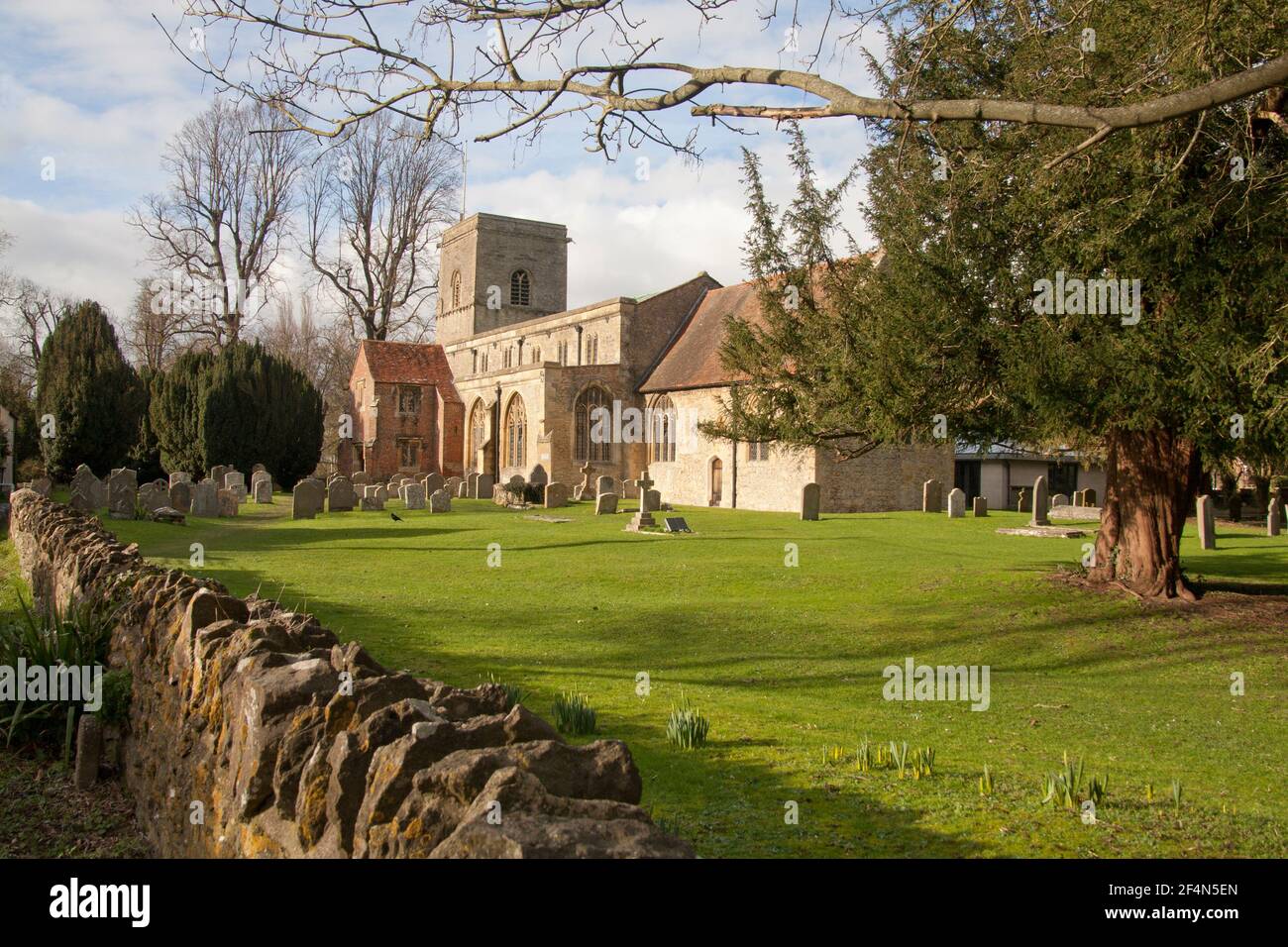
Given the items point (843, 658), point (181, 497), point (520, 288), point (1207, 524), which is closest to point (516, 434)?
point (520, 288)

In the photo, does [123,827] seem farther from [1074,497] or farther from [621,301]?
[621,301]

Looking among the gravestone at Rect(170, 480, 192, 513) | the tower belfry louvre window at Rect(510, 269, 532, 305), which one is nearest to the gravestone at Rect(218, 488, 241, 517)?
the gravestone at Rect(170, 480, 192, 513)

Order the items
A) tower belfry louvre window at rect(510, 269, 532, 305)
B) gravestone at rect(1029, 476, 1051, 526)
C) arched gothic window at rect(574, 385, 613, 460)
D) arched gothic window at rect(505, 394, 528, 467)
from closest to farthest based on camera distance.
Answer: gravestone at rect(1029, 476, 1051, 526), arched gothic window at rect(574, 385, 613, 460), arched gothic window at rect(505, 394, 528, 467), tower belfry louvre window at rect(510, 269, 532, 305)

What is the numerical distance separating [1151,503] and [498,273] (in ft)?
165

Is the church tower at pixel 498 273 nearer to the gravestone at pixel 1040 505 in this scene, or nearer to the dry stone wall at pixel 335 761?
the gravestone at pixel 1040 505

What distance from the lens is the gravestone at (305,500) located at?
25438 mm

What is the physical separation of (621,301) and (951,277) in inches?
1233

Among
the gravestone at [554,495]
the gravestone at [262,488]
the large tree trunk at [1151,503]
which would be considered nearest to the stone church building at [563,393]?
the gravestone at [554,495]

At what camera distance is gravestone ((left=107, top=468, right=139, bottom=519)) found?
2247 centimetres

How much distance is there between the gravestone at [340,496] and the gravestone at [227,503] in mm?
2586

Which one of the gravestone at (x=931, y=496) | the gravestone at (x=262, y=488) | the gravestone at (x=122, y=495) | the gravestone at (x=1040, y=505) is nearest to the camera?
the gravestone at (x=122, y=495)

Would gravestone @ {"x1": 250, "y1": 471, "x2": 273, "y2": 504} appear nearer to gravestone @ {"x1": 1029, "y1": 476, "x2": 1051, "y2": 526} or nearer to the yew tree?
the yew tree

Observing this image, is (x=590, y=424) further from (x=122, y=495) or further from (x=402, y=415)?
(x=122, y=495)

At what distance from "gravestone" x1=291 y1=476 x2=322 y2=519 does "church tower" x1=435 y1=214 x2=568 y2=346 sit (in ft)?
108
